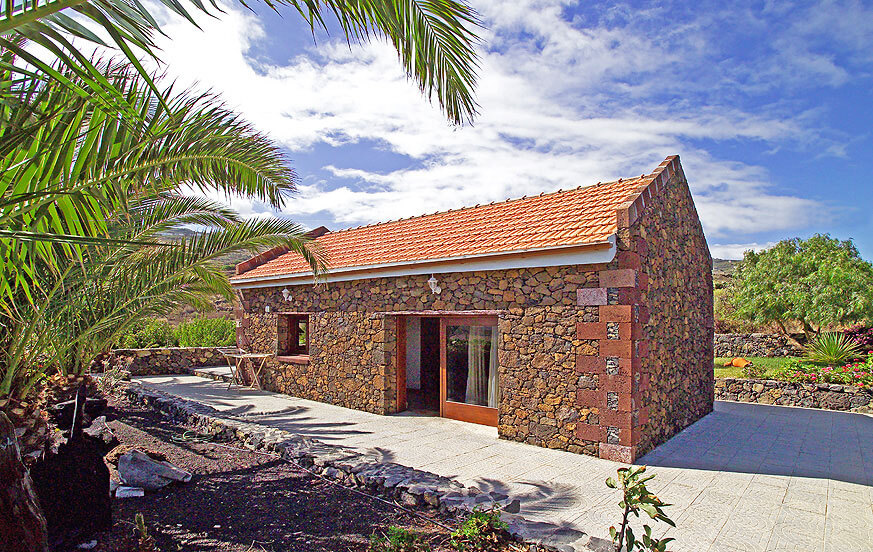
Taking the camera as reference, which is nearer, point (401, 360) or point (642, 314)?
point (642, 314)

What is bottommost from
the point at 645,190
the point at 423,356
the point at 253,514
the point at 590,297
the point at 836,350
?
the point at 253,514

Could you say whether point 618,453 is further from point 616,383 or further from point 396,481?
point 396,481

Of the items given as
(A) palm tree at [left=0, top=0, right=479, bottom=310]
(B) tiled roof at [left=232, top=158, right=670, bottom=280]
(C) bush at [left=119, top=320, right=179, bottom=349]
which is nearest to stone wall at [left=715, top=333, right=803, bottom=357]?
(B) tiled roof at [left=232, top=158, right=670, bottom=280]

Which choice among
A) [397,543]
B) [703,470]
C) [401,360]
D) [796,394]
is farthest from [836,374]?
[397,543]

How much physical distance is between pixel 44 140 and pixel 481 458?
5.80 metres

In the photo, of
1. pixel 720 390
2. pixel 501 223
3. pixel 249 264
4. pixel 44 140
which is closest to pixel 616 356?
pixel 501 223

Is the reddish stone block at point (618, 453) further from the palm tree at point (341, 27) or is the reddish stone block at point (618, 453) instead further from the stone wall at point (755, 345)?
the stone wall at point (755, 345)

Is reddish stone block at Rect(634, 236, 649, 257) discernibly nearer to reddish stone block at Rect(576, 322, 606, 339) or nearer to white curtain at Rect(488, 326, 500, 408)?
reddish stone block at Rect(576, 322, 606, 339)

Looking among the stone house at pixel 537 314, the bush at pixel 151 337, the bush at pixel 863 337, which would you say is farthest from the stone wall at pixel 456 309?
the bush at pixel 863 337

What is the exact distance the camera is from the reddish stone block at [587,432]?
6801 mm

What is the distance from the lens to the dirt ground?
398 cm

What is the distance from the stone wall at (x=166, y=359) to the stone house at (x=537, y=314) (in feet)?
19.1

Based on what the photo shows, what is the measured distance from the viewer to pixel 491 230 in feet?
29.3

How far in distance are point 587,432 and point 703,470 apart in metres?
1.47
